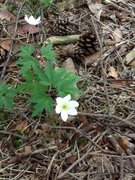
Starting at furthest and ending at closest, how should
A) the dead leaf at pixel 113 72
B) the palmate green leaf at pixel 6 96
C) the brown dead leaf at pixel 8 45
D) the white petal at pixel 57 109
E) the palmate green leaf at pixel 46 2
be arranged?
the palmate green leaf at pixel 46 2 < the brown dead leaf at pixel 8 45 < the dead leaf at pixel 113 72 < the palmate green leaf at pixel 6 96 < the white petal at pixel 57 109

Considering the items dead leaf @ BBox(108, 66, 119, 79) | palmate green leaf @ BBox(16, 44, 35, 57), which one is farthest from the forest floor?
palmate green leaf @ BBox(16, 44, 35, 57)

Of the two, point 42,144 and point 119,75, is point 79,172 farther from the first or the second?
point 119,75

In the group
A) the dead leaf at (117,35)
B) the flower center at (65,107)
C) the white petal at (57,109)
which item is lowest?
the white petal at (57,109)

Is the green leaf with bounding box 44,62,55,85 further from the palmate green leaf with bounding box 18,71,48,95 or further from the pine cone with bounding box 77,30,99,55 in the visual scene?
the pine cone with bounding box 77,30,99,55

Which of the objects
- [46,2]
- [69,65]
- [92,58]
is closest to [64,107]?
[69,65]

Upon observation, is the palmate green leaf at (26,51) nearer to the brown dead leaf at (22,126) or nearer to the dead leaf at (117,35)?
the brown dead leaf at (22,126)

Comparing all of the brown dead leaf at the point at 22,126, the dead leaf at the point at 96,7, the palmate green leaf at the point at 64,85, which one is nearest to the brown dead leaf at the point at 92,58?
the dead leaf at the point at 96,7

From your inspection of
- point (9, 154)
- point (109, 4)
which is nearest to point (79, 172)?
point (9, 154)

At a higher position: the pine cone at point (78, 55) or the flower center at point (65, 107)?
the pine cone at point (78, 55)
